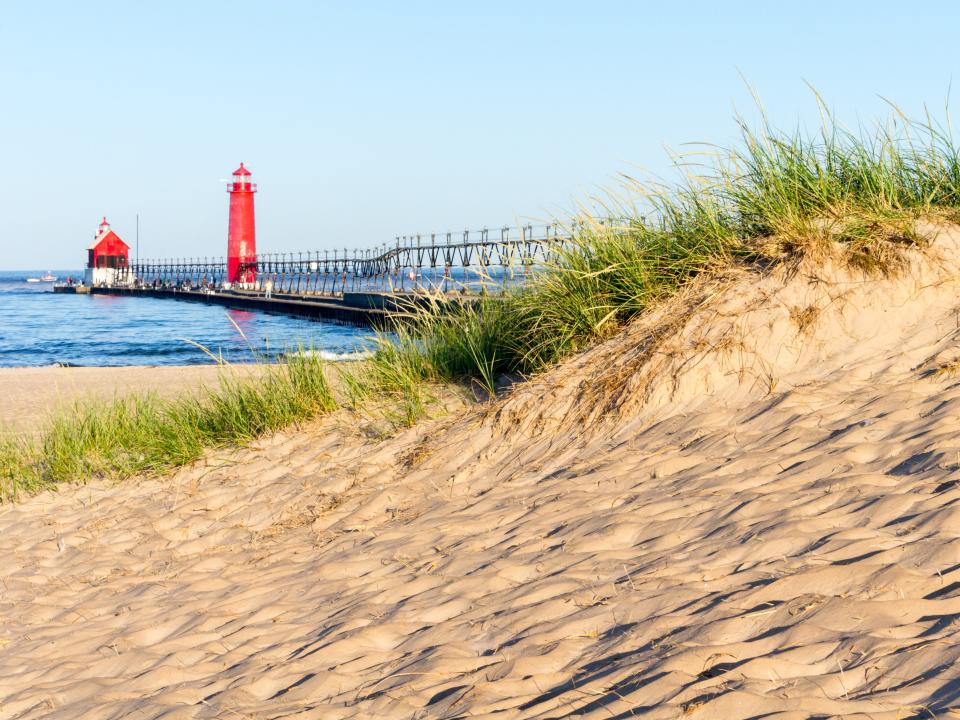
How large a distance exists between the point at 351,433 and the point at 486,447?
5.06 ft

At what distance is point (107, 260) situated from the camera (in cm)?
8938

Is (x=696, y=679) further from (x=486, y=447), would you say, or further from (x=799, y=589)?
(x=486, y=447)

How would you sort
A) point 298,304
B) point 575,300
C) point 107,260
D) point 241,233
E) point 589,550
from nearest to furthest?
point 589,550
point 575,300
point 298,304
point 241,233
point 107,260

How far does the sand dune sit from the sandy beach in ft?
20.0

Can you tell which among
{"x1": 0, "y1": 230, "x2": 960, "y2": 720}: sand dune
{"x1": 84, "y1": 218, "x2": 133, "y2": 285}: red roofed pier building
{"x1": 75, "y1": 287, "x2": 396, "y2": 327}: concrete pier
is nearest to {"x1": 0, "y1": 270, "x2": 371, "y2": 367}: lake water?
{"x1": 75, "y1": 287, "x2": 396, "y2": 327}: concrete pier

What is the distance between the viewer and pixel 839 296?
547cm

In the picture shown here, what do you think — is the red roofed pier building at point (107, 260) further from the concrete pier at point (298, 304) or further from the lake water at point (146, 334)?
the lake water at point (146, 334)

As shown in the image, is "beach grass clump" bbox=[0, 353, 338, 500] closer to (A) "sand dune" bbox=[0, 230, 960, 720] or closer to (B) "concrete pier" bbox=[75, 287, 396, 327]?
(A) "sand dune" bbox=[0, 230, 960, 720]

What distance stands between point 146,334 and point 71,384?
73.9 ft

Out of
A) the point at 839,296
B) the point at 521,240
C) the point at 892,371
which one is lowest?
the point at 892,371

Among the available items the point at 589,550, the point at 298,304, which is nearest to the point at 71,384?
the point at 589,550

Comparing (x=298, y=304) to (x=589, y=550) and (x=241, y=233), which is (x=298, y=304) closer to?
(x=241, y=233)

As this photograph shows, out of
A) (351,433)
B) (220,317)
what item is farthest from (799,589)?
(220,317)

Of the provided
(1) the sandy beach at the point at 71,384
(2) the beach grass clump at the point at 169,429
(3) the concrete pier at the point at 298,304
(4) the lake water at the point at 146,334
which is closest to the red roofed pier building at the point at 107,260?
(3) the concrete pier at the point at 298,304
